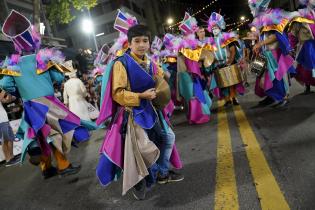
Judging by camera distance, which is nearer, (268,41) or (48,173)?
(48,173)

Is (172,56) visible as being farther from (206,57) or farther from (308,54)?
(308,54)

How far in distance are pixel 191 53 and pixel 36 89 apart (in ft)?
10.5

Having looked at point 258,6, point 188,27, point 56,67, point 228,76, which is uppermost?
point 258,6

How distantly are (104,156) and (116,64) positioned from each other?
36.5 inches

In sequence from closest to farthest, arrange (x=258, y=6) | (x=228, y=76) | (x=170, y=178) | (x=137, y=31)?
1. (x=137, y=31)
2. (x=170, y=178)
3. (x=258, y=6)
4. (x=228, y=76)

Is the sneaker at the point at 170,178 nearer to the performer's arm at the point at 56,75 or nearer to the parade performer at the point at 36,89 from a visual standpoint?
the parade performer at the point at 36,89

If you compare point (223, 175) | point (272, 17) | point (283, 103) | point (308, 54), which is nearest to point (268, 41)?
point (272, 17)

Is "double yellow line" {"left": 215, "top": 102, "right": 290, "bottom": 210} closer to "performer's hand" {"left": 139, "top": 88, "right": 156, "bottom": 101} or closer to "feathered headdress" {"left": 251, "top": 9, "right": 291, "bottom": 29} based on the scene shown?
"performer's hand" {"left": 139, "top": 88, "right": 156, "bottom": 101}

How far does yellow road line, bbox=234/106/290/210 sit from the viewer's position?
3.09 metres

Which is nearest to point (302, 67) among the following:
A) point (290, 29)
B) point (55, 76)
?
point (290, 29)

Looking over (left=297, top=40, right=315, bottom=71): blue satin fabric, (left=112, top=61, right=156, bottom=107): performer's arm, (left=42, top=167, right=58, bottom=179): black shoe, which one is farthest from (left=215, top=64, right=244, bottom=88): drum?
(left=112, top=61, right=156, bottom=107): performer's arm

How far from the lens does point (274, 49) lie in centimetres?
720

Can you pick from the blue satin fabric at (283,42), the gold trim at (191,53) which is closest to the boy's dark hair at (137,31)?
the gold trim at (191,53)

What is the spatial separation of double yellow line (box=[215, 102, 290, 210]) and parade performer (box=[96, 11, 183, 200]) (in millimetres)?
757
